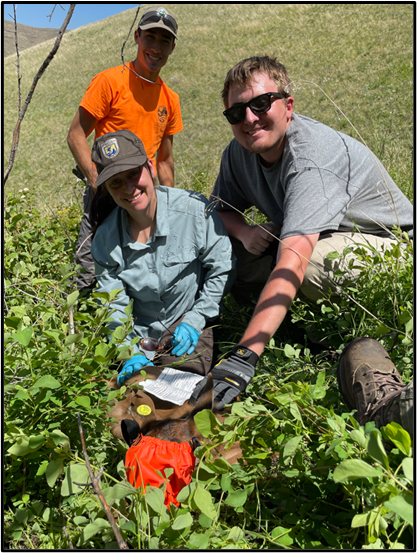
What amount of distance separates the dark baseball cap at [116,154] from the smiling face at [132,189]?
0.06 m

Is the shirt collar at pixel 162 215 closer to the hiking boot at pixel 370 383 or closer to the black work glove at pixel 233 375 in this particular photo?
the black work glove at pixel 233 375

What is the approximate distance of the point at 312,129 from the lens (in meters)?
2.49

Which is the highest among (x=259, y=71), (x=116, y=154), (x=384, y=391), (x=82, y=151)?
(x=259, y=71)

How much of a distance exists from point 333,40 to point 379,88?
26.0 ft

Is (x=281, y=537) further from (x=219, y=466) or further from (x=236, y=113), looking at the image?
(x=236, y=113)

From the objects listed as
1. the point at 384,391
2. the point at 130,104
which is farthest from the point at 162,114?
the point at 384,391

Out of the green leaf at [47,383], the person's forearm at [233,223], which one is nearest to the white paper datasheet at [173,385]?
the green leaf at [47,383]

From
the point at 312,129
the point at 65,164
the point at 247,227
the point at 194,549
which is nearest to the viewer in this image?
the point at 194,549

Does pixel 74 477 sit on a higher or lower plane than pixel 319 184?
lower

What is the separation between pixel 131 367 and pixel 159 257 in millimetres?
747

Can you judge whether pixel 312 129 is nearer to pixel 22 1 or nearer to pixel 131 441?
pixel 22 1

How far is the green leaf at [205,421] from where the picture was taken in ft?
4.16

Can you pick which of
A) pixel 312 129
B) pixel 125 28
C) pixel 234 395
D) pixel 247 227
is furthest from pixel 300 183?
pixel 125 28

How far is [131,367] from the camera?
230 centimetres
